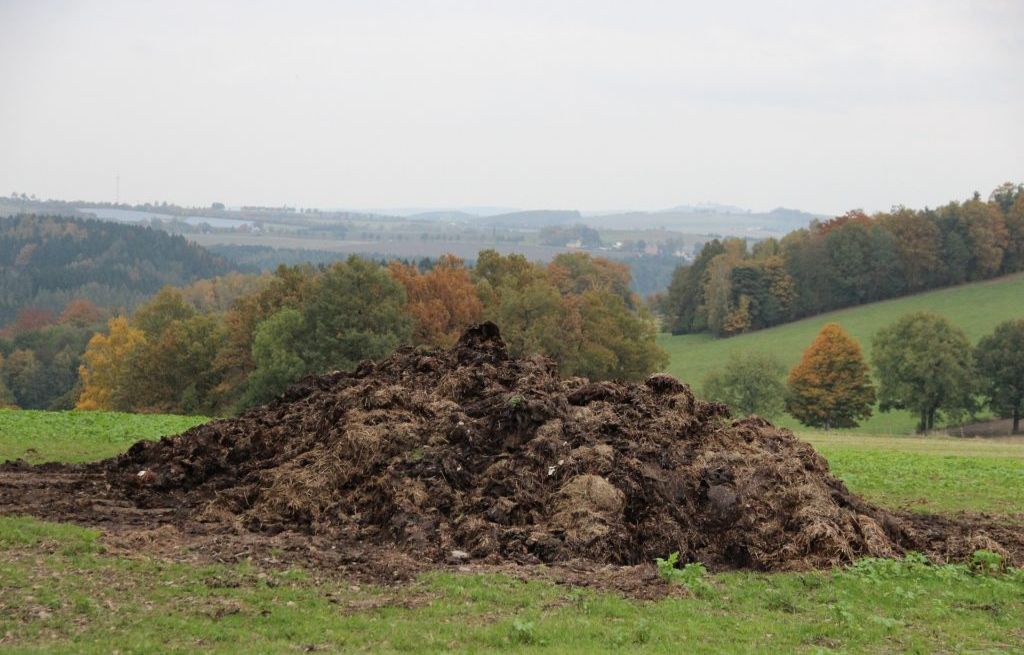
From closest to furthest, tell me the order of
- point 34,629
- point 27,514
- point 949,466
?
1. point 34,629
2. point 27,514
3. point 949,466

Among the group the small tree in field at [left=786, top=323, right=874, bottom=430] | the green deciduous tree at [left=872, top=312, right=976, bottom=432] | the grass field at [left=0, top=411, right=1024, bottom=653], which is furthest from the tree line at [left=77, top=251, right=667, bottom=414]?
the grass field at [left=0, top=411, right=1024, bottom=653]

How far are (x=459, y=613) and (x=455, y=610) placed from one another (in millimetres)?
81

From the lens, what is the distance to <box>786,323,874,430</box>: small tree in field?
7012cm

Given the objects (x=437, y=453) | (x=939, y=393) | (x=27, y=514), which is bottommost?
(x=939, y=393)

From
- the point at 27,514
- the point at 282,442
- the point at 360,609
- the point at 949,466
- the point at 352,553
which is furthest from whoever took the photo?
the point at 949,466

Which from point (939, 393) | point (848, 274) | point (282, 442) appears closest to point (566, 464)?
point (282, 442)

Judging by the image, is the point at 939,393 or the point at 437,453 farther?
the point at 939,393

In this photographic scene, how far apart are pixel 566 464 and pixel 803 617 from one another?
4.82m

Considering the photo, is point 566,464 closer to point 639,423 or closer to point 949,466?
point 639,423

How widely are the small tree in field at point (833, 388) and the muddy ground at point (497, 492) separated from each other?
55.5 meters

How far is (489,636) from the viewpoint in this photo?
→ 31.2 ft

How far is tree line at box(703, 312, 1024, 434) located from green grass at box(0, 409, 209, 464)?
152 ft

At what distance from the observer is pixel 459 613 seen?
10.3 m

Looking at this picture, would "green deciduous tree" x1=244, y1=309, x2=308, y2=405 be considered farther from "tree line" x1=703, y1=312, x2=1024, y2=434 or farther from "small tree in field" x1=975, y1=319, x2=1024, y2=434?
"small tree in field" x1=975, y1=319, x2=1024, y2=434
